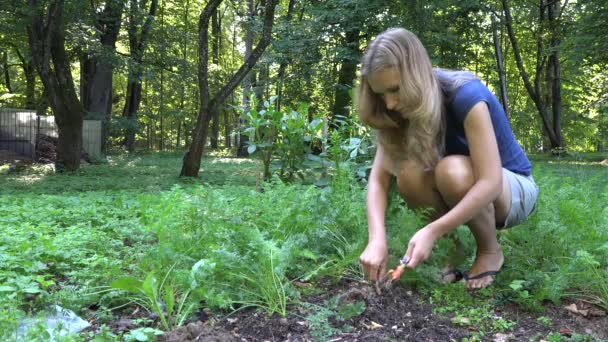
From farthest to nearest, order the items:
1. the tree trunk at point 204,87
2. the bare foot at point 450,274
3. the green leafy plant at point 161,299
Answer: the tree trunk at point 204,87
the bare foot at point 450,274
the green leafy plant at point 161,299

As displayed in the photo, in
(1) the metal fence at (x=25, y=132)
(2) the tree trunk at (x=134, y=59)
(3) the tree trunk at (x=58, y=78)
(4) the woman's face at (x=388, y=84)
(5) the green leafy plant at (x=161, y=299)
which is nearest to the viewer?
(5) the green leafy plant at (x=161, y=299)

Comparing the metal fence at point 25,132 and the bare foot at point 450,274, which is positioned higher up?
the metal fence at point 25,132

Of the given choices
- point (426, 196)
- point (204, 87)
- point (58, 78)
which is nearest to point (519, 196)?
point (426, 196)

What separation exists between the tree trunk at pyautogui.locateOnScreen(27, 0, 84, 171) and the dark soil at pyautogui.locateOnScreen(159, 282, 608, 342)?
892 centimetres

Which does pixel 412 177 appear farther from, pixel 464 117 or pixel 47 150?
pixel 47 150

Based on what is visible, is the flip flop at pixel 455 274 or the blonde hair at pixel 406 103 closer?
the blonde hair at pixel 406 103

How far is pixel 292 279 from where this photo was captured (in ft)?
7.85

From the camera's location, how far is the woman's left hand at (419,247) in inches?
72.2

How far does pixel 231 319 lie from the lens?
1.97m

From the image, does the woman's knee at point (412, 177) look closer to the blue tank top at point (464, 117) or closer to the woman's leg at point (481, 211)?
the woman's leg at point (481, 211)

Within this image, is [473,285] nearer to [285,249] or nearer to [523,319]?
[523,319]

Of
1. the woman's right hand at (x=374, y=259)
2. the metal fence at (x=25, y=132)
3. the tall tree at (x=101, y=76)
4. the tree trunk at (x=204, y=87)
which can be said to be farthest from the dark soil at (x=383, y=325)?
the metal fence at (x=25, y=132)

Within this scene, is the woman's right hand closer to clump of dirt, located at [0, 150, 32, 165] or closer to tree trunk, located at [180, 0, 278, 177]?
tree trunk, located at [180, 0, 278, 177]

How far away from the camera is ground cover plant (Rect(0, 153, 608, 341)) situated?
190 centimetres
